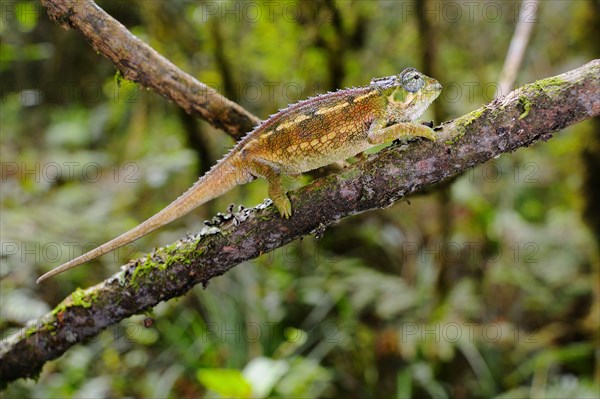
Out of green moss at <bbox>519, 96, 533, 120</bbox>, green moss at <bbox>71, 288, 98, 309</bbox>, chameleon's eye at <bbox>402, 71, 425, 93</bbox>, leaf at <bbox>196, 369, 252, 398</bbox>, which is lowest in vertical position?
leaf at <bbox>196, 369, 252, 398</bbox>

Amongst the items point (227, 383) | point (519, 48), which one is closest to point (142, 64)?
point (227, 383)

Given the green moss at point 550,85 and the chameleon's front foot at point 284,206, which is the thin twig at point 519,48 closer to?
the green moss at point 550,85

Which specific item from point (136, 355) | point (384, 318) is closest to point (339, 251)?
point (384, 318)

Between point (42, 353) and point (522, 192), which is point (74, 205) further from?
point (522, 192)

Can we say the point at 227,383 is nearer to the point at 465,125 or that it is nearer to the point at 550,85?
the point at 465,125

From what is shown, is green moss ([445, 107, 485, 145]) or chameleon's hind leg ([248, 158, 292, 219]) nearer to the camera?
green moss ([445, 107, 485, 145])

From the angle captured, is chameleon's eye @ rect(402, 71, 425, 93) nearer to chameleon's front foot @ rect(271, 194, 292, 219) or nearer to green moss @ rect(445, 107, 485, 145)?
green moss @ rect(445, 107, 485, 145)

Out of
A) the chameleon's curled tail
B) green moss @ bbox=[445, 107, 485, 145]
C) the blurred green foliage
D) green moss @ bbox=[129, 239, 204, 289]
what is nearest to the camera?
green moss @ bbox=[445, 107, 485, 145]

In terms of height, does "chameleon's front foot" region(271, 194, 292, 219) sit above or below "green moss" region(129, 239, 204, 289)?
above

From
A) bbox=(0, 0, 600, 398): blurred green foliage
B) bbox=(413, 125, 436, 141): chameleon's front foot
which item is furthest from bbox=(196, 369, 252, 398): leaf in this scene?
bbox=(413, 125, 436, 141): chameleon's front foot
